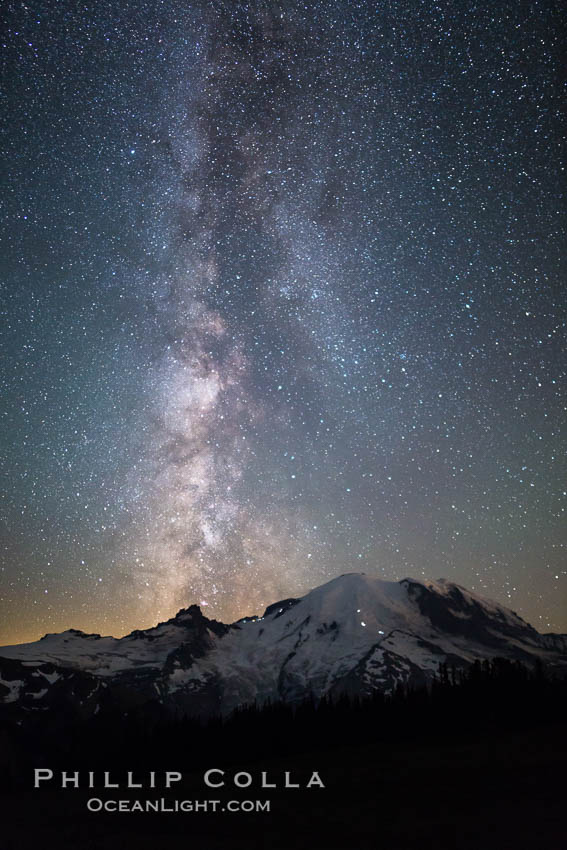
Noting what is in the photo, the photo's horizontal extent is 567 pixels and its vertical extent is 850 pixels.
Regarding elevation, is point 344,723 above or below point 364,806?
below

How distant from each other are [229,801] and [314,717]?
81962 millimetres

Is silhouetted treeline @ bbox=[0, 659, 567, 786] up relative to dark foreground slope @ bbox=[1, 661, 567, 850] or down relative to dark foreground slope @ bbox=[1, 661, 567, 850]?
down

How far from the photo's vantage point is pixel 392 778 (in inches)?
1479

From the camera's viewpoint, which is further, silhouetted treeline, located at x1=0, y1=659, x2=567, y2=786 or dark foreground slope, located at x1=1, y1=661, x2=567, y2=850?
silhouetted treeline, located at x1=0, y1=659, x2=567, y2=786

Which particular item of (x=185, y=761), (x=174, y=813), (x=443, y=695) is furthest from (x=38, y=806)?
(x=443, y=695)

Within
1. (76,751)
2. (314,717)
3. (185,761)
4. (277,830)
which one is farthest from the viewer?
(76,751)

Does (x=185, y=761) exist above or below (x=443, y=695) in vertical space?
below

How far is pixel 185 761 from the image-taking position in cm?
10325

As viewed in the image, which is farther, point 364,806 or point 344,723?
point 344,723

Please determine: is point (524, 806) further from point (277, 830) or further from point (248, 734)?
point (248, 734)

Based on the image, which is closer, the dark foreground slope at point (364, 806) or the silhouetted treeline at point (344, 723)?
the dark foreground slope at point (364, 806)

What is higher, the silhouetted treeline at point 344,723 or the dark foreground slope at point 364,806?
the dark foreground slope at point 364,806

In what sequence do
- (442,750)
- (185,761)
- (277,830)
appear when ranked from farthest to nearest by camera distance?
(185,761) → (442,750) → (277,830)

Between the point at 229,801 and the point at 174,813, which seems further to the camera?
the point at 229,801
